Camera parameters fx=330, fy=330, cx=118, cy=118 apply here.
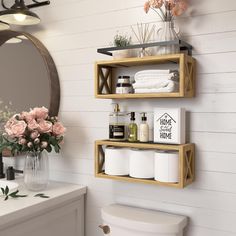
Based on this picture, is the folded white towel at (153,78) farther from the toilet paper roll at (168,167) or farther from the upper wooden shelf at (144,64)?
the toilet paper roll at (168,167)

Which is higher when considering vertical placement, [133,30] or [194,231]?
[133,30]

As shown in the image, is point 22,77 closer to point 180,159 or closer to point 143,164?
point 143,164

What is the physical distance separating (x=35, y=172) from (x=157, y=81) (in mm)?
852

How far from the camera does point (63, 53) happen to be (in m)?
2.06

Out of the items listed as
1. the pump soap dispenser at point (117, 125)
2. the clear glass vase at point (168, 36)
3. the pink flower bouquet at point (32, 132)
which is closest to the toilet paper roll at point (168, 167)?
the pump soap dispenser at point (117, 125)

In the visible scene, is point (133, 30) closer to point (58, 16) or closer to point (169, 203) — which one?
point (58, 16)

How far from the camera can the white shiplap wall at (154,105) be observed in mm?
1573

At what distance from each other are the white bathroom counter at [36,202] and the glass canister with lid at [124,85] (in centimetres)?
64

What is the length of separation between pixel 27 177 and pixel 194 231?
37.1 inches

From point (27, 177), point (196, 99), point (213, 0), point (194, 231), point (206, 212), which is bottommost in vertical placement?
point (194, 231)

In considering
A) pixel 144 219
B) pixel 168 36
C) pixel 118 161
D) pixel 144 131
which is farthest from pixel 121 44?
pixel 144 219

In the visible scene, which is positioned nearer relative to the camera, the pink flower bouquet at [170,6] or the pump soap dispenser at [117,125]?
the pink flower bouquet at [170,6]

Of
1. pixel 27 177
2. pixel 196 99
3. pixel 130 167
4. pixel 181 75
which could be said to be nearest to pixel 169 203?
pixel 130 167

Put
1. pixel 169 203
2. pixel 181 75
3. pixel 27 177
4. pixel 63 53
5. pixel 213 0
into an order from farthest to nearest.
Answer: pixel 63 53, pixel 27 177, pixel 169 203, pixel 213 0, pixel 181 75
